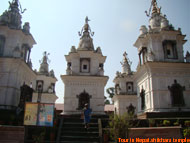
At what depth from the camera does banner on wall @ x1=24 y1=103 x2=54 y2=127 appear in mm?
9805

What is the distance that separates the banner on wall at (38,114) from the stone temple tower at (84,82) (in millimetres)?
12304

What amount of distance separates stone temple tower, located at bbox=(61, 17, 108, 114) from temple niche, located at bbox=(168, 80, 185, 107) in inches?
323

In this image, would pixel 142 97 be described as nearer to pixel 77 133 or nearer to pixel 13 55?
pixel 77 133

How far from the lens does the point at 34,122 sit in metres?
9.77

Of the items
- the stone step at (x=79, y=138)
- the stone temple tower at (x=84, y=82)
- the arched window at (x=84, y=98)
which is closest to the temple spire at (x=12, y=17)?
the stone temple tower at (x=84, y=82)

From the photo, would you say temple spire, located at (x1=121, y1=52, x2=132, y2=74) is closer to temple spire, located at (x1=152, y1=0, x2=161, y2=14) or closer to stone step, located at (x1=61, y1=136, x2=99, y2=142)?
temple spire, located at (x1=152, y1=0, x2=161, y2=14)

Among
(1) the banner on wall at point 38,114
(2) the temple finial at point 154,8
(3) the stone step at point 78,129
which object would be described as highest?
(2) the temple finial at point 154,8

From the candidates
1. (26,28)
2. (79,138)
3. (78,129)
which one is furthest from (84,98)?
(26,28)

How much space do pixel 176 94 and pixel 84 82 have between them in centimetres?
1134

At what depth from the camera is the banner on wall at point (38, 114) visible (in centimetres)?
980

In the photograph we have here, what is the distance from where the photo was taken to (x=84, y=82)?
76.4 feet

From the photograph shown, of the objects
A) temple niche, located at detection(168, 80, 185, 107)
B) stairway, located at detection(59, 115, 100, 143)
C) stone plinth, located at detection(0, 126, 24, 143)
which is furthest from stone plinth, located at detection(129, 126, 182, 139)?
temple niche, located at detection(168, 80, 185, 107)

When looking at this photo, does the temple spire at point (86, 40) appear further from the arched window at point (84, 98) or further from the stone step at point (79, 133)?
the stone step at point (79, 133)

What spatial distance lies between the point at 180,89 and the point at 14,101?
742 inches
